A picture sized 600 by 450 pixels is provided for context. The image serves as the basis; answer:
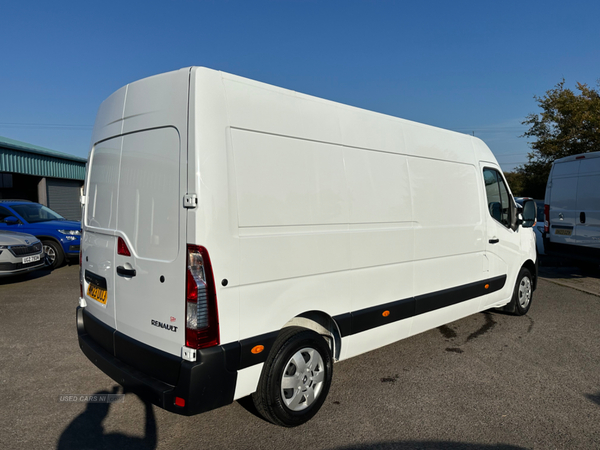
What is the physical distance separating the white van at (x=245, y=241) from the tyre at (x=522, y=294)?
7.49 ft

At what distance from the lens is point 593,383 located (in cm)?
392

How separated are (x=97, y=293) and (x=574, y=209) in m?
8.92

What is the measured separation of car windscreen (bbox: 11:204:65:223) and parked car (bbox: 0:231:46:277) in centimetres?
186

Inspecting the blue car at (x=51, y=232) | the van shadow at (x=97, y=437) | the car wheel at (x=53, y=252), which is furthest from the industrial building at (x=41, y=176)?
the van shadow at (x=97, y=437)

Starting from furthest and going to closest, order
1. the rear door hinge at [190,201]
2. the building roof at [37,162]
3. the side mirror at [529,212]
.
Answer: the building roof at [37,162], the side mirror at [529,212], the rear door hinge at [190,201]

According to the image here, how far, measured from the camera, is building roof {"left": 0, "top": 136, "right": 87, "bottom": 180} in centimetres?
1752

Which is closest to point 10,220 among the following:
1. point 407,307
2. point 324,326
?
point 324,326

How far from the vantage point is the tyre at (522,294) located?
5.91m

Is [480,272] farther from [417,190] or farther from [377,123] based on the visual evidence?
[377,123]

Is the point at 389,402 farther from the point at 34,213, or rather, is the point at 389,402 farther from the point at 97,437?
the point at 34,213

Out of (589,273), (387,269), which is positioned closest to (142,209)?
(387,269)

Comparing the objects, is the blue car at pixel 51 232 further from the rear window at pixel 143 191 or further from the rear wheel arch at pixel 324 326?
the rear wheel arch at pixel 324 326

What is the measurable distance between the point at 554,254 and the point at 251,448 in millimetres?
8738

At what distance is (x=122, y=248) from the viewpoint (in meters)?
3.14
